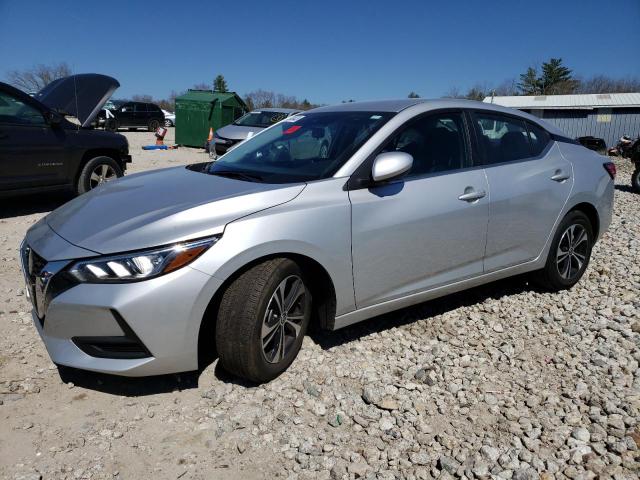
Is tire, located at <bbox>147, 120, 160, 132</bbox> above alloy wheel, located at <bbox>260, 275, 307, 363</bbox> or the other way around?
above

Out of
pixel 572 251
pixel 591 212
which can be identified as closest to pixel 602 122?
pixel 591 212

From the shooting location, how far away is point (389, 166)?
10.1ft

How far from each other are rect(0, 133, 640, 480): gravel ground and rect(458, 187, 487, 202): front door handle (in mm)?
971

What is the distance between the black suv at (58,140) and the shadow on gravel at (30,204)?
0.56 meters

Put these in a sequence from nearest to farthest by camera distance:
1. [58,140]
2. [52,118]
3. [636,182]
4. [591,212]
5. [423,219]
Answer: [423,219]
[591,212]
[52,118]
[58,140]
[636,182]

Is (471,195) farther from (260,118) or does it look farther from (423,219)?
(260,118)

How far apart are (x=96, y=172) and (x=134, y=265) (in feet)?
19.5

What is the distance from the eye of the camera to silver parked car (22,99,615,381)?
255 centimetres

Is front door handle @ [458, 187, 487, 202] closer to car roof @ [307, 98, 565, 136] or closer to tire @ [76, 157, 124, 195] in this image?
car roof @ [307, 98, 565, 136]

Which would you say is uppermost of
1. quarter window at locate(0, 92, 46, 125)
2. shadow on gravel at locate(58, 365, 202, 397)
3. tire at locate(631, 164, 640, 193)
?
quarter window at locate(0, 92, 46, 125)

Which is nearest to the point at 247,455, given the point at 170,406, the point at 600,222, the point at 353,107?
the point at 170,406

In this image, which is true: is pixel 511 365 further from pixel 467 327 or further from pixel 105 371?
pixel 105 371

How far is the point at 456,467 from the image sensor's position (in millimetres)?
2406

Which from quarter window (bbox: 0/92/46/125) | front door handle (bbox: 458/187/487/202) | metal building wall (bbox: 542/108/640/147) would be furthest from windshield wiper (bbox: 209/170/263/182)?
metal building wall (bbox: 542/108/640/147)
